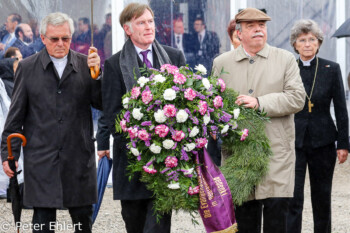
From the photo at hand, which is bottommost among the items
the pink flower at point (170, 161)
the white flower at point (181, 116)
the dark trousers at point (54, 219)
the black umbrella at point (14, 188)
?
the dark trousers at point (54, 219)

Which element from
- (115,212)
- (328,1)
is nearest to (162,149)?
(115,212)

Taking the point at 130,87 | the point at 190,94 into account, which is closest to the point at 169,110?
the point at 190,94

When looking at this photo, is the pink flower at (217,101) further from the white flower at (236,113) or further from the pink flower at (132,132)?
the pink flower at (132,132)

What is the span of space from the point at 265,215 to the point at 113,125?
4.32 feet

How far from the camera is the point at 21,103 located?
6.19 m

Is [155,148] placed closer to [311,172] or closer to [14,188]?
[14,188]

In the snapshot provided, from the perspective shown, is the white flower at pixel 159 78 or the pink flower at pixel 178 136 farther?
the white flower at pixel 159 78

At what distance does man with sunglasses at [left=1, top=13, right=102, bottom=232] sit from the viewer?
620 centimetres

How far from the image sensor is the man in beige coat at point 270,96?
595cm

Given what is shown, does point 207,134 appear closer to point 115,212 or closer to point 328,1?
point 115,212

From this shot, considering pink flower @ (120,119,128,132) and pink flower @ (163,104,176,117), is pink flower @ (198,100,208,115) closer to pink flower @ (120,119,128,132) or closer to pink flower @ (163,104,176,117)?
pink flower @ (163,104,176,117)

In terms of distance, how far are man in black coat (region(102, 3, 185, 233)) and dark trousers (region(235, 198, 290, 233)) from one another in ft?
2.08

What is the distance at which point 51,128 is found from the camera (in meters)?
6.20

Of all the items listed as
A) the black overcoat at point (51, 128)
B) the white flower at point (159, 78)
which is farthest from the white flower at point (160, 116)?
the black overcoat at point (51, 128)
